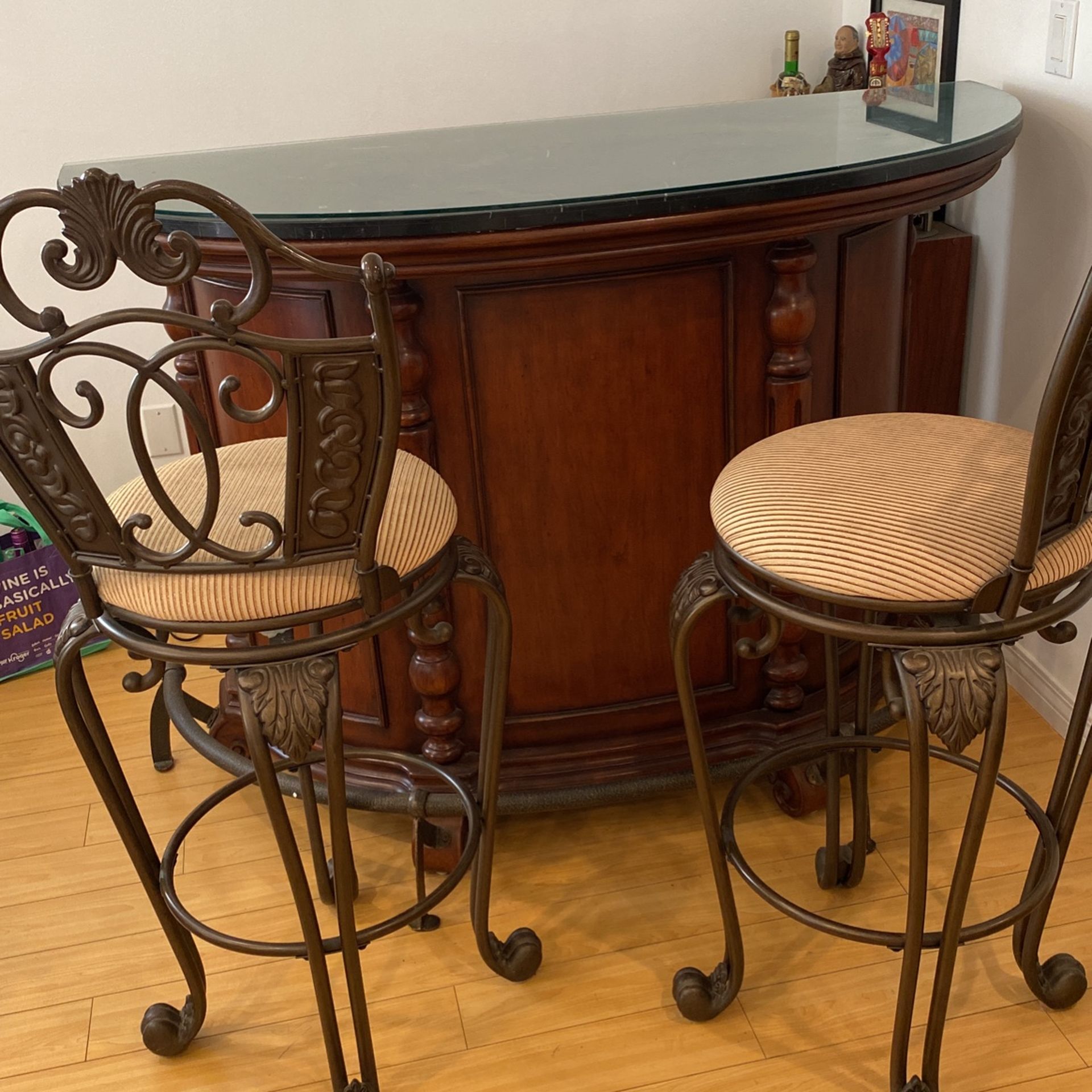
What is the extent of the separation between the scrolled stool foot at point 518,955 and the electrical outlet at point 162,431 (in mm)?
1688

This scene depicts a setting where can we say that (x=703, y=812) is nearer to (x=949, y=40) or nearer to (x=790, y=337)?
(x=790, y=337)

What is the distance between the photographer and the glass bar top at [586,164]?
153cm

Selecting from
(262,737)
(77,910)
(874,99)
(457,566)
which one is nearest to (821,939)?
(457,566)

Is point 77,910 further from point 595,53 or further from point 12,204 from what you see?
point 595,53

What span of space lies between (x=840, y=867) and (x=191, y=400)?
1238 millimetres

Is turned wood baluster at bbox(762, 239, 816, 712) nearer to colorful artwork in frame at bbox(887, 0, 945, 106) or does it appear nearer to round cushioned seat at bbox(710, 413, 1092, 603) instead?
round cushioned seat at bbox(710, 413, 1092, 603)

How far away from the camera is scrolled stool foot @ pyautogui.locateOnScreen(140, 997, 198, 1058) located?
168 centimetres

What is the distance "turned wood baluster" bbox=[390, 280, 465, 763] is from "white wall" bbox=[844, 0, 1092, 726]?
3.53 ft

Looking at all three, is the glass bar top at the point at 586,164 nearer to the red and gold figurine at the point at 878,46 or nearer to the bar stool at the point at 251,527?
the bar stool at the point at 251,527

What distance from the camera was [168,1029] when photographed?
5.53 feet

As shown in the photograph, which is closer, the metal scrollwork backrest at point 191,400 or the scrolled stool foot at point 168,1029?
the metal scrollwork backrest at point 191,400

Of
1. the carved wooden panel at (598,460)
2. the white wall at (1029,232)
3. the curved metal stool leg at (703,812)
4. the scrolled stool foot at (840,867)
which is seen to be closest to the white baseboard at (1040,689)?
the white wall at (1029,232)

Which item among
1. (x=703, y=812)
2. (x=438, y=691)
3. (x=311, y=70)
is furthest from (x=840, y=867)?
(x=311, y=70)

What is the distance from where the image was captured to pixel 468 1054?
5.51 ft
